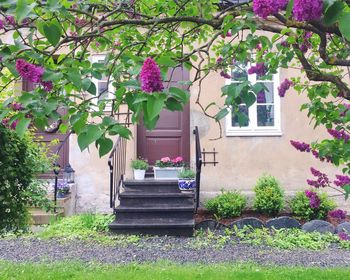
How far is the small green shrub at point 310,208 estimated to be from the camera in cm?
734

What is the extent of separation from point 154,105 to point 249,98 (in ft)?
2.21

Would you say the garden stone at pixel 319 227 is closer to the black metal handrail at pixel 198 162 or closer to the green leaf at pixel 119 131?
the black metal handrail at pixel 198 162

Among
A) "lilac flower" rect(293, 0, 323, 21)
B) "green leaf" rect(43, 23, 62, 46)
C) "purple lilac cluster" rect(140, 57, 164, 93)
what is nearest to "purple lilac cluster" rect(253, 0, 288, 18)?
"lilac flower" rect(293, 0, 323, 21)

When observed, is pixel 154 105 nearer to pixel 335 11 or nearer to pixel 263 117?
pixel 335 11

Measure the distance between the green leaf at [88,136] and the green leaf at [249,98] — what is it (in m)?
0.78

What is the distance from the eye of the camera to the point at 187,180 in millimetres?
7180

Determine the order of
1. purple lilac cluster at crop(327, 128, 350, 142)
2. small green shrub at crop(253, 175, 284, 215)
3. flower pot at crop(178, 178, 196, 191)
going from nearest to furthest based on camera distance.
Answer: purple lilac cluster at crop(327, 128, 350, 142) < flower pot at crop(178, 178, 196, 191) < small green shrub at crop(253, 175, 284, 215)

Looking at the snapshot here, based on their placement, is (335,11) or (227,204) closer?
(335,11)

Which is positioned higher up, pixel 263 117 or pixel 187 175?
pixel 263 117

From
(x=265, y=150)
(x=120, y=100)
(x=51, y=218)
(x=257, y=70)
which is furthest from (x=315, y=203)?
(x=51, y=218)

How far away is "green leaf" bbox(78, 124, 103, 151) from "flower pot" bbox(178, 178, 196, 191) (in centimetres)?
565

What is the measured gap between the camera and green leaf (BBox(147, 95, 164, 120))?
A: 4.76 feet

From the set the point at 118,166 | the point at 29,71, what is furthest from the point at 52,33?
the point at 118,166

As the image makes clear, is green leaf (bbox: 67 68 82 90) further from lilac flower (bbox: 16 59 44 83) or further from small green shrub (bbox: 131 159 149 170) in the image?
small green shrub (bbox: 131 159 149 170)
